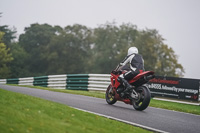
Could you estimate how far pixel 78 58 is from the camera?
2672 inches

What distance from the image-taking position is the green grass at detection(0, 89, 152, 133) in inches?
184

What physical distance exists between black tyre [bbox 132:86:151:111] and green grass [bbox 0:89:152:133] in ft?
7.43

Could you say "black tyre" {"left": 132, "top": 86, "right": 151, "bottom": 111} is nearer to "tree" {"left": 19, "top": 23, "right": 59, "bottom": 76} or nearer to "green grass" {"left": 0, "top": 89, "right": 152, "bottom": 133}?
"green grass" {"left": 0, "top": 89, "right": 152, "bottom": 133}

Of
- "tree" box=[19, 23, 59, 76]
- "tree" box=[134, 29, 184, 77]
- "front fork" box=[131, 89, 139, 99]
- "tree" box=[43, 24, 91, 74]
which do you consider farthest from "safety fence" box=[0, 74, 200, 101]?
"tree" box=[19, 23, 59, 76]

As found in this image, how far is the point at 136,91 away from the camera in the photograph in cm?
898

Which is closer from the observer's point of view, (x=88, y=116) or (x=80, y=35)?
(x=88, y=116)

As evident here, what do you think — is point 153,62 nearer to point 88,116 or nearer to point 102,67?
point 102,67

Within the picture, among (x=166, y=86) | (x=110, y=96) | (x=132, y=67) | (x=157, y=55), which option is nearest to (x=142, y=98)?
(x=132, y=67)

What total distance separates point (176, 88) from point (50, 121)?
37.8 ft

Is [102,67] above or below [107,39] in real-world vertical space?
below

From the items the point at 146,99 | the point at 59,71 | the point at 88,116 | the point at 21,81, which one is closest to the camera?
the point at 88,116

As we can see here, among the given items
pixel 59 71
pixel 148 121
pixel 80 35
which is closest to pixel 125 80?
pixel 148 121

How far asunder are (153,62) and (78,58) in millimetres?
18246

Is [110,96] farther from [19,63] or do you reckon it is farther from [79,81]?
[19,63]
